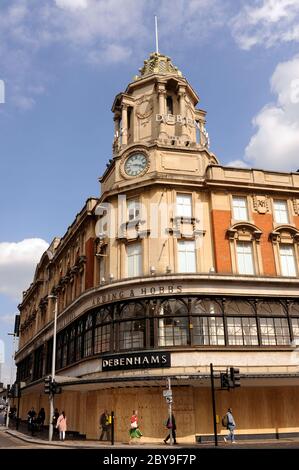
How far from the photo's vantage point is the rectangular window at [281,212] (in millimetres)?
31844

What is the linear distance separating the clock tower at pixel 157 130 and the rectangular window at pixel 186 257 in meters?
4.78


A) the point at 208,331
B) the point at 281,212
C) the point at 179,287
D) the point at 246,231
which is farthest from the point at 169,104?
the point at 208,331

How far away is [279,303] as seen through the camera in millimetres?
28406

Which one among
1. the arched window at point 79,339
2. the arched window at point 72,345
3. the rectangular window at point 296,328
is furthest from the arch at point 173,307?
the arched window at point 72,345

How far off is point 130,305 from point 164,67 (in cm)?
2300

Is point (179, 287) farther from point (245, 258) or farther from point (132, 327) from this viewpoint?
point (245, 258)

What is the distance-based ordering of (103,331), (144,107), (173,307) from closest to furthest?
1. (173,307)
2. (103,331)
3. (144,107)

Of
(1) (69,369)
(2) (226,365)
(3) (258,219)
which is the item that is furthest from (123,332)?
(3) (258,219)

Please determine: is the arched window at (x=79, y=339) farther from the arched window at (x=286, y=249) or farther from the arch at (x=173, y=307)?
the arched window at (x=286, y=249)

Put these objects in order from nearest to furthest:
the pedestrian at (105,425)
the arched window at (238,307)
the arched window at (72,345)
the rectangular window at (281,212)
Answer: the pedestrian at (105,425)
the arched window at (238,307)
the rectangular window at (281,212)
the arched window at (72,345)

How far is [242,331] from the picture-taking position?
27.3 meters

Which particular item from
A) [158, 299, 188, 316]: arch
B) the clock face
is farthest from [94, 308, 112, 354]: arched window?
the clock face

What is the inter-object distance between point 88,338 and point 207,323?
8.88 meters
